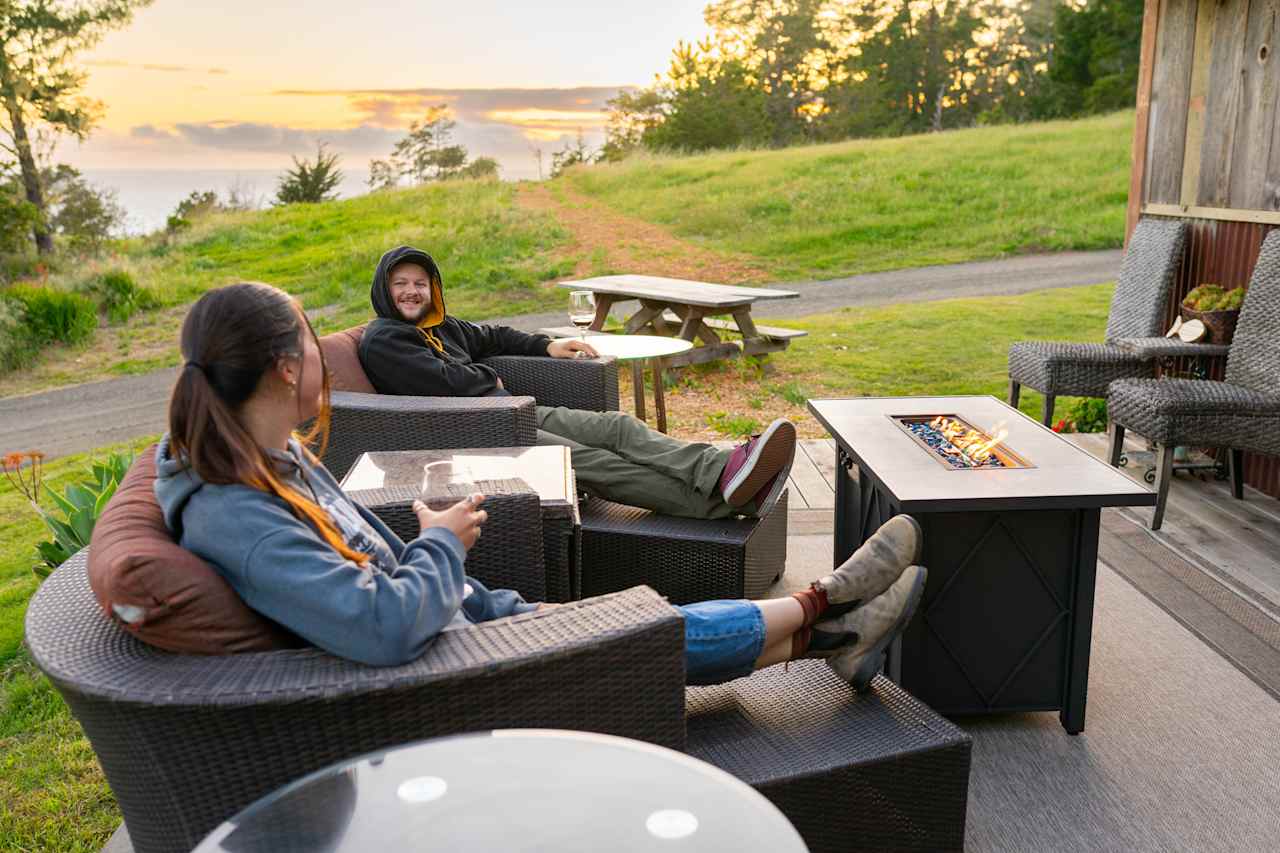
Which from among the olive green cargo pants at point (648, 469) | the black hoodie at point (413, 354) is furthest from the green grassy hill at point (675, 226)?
the olive green cargo pants at point (648, 469)

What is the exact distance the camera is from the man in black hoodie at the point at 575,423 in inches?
116

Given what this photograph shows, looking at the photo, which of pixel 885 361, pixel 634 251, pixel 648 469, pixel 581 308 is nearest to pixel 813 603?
pixel 648 469

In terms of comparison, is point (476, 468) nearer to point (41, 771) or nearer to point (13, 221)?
point (41, 771)

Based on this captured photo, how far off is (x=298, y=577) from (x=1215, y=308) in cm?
423

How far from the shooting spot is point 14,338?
10.9m

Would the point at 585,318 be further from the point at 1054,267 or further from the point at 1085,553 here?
the point at 1054,267

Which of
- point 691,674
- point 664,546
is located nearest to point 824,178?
point 664,546

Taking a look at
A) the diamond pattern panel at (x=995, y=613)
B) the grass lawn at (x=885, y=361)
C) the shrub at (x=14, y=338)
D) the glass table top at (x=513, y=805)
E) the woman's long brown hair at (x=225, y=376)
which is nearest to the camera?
the glass table top at (x=513, y=805)

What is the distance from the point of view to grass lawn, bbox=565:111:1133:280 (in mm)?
12531

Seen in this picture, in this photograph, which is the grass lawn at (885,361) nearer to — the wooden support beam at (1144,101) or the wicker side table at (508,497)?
the wooden support beam at (1144,101)

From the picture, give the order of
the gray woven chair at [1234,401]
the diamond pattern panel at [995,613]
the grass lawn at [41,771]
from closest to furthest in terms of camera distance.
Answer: the grass lawn at [41,771] → the diamond pattern panel at [995,613] → the gray woven chair at [1234,401]

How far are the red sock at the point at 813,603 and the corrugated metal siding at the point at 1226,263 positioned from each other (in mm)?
3006

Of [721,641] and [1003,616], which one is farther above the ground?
[721,641]

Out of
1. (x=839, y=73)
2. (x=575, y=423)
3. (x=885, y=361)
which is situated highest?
(x=839, y=73)
